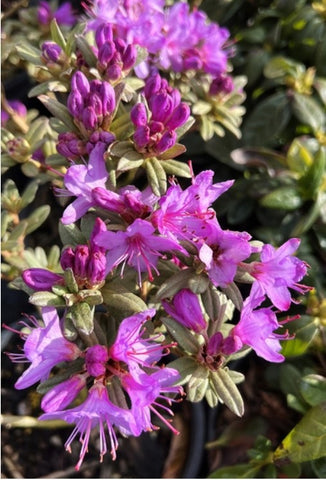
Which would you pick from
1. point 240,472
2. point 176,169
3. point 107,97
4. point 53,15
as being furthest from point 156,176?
point 53,15

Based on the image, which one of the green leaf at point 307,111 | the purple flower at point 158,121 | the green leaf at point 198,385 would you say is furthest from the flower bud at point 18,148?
the green leaf at point 307,111

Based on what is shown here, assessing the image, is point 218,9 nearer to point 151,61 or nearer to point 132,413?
point 151,61

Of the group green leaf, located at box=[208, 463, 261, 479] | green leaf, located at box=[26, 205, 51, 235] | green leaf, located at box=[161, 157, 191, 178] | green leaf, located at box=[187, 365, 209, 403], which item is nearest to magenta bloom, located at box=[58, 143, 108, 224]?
green leaf, located at box=[161, 157, 191, 178]

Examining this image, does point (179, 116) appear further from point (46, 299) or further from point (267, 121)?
point (267, 121)

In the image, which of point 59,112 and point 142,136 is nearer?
point 142,136

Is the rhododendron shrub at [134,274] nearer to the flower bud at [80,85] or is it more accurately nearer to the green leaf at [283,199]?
the flower bud at [80,85]

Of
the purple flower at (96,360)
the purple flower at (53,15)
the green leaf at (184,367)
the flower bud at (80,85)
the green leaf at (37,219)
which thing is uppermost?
the flower bud at (80,85)
